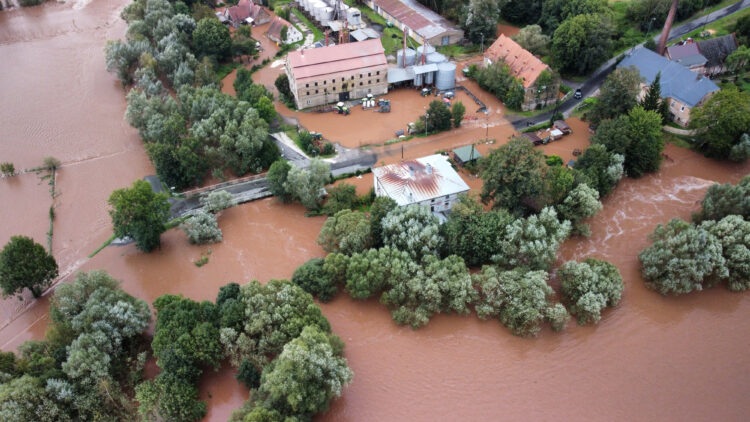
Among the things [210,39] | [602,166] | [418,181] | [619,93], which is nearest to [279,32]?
[210,39]

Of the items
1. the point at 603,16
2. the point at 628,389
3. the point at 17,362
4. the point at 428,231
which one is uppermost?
the point at 603,16

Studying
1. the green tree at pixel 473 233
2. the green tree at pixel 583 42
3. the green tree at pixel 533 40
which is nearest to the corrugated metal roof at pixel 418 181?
the green tree at pixel 473 233

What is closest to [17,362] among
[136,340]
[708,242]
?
[136,340]

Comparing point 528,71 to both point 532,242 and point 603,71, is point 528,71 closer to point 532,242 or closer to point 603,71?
point 603,71

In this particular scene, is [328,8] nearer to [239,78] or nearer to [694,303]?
[239,78]

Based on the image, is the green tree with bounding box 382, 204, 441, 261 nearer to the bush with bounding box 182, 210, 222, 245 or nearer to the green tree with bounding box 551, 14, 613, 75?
the bush with bounding box 182, 210, 222, 245
